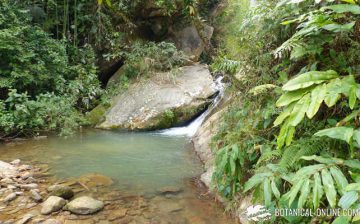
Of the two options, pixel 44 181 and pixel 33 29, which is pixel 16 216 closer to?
pixel 44 181

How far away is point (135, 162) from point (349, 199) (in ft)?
12.9

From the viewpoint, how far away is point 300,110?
191 cm

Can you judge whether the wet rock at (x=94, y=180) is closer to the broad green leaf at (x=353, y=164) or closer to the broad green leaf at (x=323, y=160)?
the broad green leaf at (x=323, y=160)

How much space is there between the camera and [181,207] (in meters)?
3.46

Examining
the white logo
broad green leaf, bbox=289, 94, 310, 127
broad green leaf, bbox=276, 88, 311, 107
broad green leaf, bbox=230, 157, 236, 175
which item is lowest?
the white logo

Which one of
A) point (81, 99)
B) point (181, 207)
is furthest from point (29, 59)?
point (181, 207)

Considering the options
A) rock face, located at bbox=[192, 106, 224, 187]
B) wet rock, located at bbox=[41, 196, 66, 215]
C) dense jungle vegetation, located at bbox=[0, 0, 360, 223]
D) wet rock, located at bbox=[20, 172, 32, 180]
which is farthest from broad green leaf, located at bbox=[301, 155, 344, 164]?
wet rock, located at bbox=[20, 172, 32, 180]

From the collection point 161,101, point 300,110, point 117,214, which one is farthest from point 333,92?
point 161,101

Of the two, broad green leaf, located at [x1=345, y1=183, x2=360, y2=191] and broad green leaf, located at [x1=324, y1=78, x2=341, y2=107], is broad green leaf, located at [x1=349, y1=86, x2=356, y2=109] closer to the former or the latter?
broad green leaf, located at [x1=324, y1=78, x2=341, y2=107]

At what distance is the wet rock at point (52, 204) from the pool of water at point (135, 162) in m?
0.79

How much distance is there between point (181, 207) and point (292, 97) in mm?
2010

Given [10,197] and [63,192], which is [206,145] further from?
[10,197]

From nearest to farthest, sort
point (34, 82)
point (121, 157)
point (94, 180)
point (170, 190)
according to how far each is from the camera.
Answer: point (170, 190) → point (94, 180) → point (121, 157) → point (34, 82)

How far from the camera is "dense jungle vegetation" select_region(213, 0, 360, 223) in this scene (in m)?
1.78
